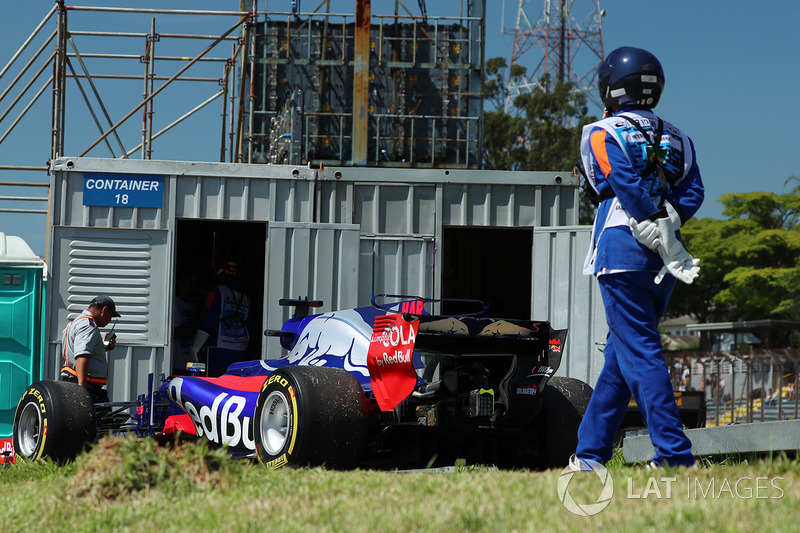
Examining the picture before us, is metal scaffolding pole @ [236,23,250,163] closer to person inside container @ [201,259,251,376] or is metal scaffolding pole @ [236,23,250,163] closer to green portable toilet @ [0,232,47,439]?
person inside container @ [201,259,251,376]

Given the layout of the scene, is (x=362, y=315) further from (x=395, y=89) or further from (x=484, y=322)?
(x=395, y=89)

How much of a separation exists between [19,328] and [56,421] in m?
3.85

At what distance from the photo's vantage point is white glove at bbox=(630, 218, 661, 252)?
14.4ft

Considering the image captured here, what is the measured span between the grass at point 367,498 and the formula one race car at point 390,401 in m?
0.82

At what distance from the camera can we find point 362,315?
21.5 ft

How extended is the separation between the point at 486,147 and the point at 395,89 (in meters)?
19.9

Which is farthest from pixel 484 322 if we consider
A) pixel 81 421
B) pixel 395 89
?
pixel 395 89

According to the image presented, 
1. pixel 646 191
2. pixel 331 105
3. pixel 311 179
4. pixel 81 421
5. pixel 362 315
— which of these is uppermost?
pixel 331 105

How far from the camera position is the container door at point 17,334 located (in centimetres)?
1004

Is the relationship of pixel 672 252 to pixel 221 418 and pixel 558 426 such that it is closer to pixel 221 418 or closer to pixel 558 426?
pixel 558 426

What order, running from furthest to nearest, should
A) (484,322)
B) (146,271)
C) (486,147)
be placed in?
(486,147)
(146,271)
(484,322)

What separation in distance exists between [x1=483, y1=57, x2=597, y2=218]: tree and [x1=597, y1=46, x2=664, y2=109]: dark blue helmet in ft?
108

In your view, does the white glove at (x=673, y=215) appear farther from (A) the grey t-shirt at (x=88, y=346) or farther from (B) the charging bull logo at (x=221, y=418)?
(A) the grey t-shirt at (x=88, y=346)

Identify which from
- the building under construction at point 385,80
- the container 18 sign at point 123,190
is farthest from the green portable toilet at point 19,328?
the building under construction at point 385,80
